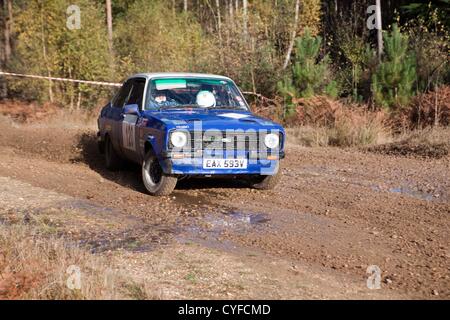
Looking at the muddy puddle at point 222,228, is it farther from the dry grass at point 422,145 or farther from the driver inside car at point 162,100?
the dry grass at point 422,145

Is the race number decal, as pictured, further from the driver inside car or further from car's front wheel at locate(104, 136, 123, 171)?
car's front wheel at locate(104, 136, 123, 171)

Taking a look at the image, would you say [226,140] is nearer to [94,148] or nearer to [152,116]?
[152,116]

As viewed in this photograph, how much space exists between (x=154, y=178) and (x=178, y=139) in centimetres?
89

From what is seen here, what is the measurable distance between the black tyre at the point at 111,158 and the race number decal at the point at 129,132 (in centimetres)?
94

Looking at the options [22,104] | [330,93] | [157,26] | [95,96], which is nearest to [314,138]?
[330,93]

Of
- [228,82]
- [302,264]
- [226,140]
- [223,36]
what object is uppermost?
[223,36]

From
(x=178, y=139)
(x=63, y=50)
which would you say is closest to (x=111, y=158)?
(x=178, y=139)

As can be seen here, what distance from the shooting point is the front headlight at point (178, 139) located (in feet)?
26.7

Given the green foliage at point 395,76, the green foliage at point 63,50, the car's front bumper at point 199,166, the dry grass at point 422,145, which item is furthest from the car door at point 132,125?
the green foliage at point 63,50

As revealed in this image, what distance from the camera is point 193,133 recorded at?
820 centimetres

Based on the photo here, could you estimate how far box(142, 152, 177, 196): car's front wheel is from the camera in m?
8.48

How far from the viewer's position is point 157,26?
112ft

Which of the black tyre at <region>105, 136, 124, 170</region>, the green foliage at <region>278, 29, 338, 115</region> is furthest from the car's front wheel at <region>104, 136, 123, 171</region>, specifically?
the green foliage at <region>278, 29, 338, 115</region>
